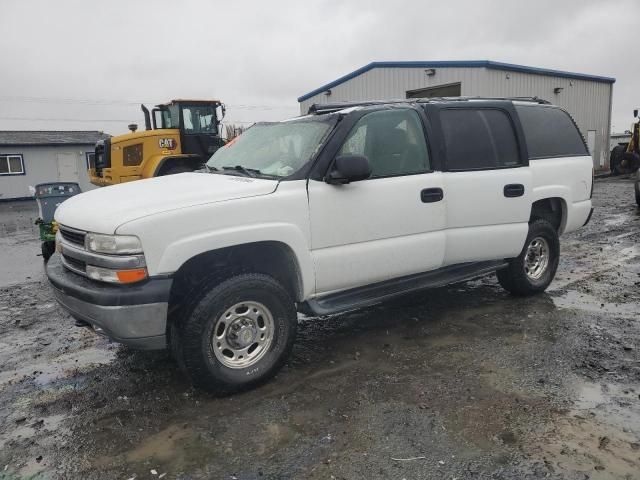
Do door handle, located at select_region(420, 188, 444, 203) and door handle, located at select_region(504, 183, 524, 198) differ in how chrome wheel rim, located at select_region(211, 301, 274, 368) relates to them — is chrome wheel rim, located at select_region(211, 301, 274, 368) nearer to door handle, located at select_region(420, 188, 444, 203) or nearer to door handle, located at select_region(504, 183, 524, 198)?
door handle, located at select_region(420, 188, 444, 203)

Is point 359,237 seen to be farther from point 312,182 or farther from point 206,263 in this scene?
point 206,263

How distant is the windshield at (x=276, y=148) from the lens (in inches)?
162

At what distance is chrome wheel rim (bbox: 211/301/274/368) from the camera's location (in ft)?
11.9

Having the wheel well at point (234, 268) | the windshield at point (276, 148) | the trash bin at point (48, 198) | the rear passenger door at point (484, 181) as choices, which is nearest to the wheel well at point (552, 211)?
the rear passenger door at point (484, 181)

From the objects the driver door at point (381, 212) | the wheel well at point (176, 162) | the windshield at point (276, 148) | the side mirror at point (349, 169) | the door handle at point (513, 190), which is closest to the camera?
the side mirror at point (349, 169)

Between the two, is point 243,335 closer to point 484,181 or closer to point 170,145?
point 484,181

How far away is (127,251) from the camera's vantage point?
323cm

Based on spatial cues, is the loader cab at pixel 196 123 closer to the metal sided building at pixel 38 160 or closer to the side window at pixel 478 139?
the side window at pixel 478 139

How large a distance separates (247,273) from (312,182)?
854mm

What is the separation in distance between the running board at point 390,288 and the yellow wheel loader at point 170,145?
345 inches

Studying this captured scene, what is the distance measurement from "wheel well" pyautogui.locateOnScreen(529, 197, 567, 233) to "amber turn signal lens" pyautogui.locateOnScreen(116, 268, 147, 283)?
4.11 meters

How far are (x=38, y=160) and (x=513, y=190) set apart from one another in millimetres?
27788

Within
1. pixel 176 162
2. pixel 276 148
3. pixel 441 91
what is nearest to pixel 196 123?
pixel 176 162

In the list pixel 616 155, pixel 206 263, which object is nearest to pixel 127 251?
pixel 206 263
